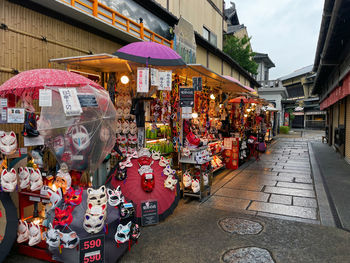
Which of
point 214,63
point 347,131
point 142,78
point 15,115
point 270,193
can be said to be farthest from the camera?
point 214,63

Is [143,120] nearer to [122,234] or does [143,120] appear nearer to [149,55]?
[149,55]

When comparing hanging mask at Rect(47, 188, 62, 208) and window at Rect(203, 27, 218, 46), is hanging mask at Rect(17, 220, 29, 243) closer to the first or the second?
hanging mask at Rect(47, 188, 62, 208)

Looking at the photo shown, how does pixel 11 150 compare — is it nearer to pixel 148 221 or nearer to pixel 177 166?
pixel 148 221

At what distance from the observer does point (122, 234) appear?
14.1ft

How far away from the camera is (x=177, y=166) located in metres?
8.96

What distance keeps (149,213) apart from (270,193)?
4.55 m

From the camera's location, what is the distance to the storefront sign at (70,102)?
403 centimetres

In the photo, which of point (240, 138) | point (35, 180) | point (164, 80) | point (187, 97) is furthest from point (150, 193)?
point (240, 138)

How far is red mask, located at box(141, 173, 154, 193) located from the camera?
5.90m

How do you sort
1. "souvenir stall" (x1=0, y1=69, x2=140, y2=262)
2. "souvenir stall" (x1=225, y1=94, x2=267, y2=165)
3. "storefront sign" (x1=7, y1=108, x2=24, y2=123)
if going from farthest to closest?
"souvenir stall" (x1=225, y1=94, x2=267, y2=165)
"storefront sign" (x1=7, y1=108, x2=24, y2=123)
"souvenir stall" (x1=0, y1=69, x2=140, y2=262)

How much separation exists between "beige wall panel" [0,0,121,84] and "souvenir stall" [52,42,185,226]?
0.53 m

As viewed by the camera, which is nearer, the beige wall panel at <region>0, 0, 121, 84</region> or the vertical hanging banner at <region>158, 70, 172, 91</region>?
the beige wall panel at <region>0, 0, 121, 84</region>

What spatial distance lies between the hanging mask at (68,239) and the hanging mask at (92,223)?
20 cm

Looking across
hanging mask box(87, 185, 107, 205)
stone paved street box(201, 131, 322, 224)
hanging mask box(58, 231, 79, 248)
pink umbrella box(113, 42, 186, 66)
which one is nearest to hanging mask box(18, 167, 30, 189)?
hanging mask box(58, 231, 79, 248)
